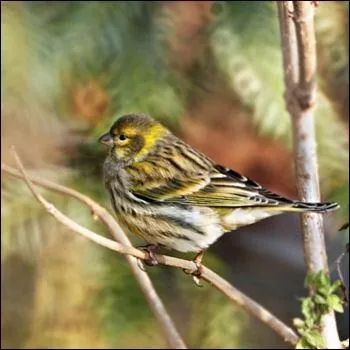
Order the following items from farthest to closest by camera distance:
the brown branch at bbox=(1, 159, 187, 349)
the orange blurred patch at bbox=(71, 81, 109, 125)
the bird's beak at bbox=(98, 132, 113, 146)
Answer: the orange blurred patch at bbox=(71, 81, 109, 125)
the bird's beak at bbox=(98, 132, 113, 146)
the brown branch at bbox=(1, 159, 187, 349)

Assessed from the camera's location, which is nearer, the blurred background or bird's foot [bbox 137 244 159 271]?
bird's foot [bbox 137 244 159 271]

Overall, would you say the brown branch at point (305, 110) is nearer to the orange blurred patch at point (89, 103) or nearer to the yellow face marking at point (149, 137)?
the yellow face marking at point (149, 137)

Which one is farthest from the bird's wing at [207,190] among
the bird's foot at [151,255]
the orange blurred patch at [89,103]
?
the orange blurred patch at [89,103]

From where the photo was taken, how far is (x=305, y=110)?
168cm

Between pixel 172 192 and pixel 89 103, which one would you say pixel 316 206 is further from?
pixel 89 103

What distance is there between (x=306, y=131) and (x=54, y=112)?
886mm

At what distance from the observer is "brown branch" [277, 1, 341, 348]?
1578 mm

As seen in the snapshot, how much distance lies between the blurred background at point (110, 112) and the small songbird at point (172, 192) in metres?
0.36

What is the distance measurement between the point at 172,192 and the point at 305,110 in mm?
255

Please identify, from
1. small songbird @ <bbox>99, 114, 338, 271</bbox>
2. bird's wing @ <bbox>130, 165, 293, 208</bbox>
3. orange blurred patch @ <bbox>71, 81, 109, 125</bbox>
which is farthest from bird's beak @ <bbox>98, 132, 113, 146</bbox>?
orange blurred patch @ <bbox>71, 81, 109, 125</bbox>

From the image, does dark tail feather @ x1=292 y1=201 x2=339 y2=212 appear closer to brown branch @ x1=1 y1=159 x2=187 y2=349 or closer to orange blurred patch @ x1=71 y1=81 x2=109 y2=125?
brown branch @ x1=1 y1=159 x2=187 y2=349

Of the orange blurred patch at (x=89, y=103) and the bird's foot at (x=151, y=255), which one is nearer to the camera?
the bird's foot at (x=151, y=255)

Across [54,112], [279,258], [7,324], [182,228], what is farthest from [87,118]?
[279,258]

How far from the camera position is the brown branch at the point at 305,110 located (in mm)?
1578
